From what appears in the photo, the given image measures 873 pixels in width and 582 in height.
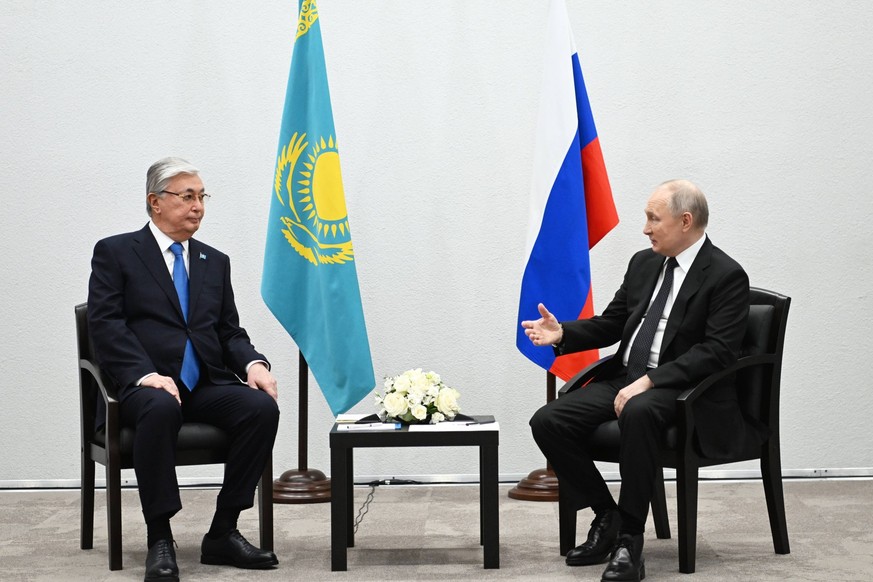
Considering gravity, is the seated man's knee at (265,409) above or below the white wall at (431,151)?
below

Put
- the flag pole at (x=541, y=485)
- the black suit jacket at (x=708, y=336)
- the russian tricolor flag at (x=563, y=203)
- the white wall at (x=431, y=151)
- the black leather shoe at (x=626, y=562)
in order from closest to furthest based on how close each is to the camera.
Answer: the black leather shoe at (x=626, y=562), the black suit jacket at (x=708, y=336), the russian tricolor flag at (x=563, y=203), the flag pole at (x=541, y=485), the white wall at (x=431, y=151)

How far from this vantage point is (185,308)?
3.64 meters

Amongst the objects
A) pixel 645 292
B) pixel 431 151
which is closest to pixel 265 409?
pixel 645 292

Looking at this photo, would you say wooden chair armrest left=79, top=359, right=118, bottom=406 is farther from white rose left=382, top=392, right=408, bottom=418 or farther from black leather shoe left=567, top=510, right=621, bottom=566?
black leather shoe left=567, top=510, right=621, bottom=566

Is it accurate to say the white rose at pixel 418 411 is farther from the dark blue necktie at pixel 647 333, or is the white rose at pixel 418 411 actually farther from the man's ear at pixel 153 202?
the man's ear at pixel 153 202

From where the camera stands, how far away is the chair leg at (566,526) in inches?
136

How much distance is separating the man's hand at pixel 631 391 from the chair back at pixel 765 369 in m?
0.39

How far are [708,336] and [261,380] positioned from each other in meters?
1.50

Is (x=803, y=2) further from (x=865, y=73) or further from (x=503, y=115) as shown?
(x=503, y=115)

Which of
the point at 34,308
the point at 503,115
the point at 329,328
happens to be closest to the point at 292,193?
the point at 329,328

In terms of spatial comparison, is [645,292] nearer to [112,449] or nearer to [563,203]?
[563,203]

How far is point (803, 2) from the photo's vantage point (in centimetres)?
495

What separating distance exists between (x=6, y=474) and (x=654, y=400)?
3260mm

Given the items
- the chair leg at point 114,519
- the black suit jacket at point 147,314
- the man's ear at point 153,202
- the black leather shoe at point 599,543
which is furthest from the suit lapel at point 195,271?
the black leather shoe at point 599,543
